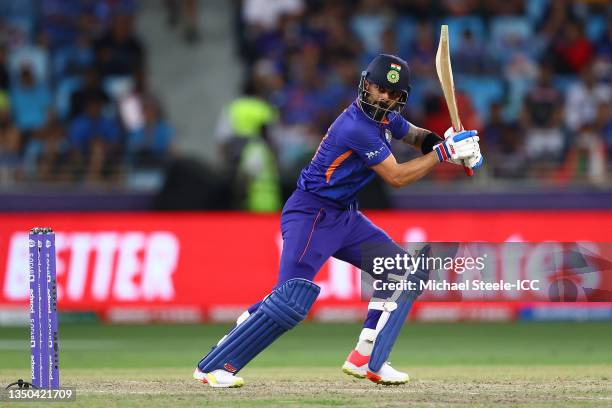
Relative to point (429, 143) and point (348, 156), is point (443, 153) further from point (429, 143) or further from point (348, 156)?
point (429, 143)

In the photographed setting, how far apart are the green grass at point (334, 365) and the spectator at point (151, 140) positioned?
2.55 m

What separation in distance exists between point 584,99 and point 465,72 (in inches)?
63.8

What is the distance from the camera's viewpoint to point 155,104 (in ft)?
56.7

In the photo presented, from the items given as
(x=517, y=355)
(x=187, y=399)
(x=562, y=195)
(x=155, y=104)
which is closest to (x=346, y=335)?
(x=517, y=355)

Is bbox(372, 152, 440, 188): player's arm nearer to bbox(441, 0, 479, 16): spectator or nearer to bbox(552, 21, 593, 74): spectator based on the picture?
bbox(552, 21, 593, 74): spectator

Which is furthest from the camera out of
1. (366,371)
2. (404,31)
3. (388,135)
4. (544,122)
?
(404,31)

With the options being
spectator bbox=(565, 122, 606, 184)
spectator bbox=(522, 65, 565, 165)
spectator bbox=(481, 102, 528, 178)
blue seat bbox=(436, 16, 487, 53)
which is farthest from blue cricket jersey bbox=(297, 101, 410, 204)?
blue seat bbox=(436, 16, 487, 53)

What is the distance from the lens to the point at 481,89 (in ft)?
58.9

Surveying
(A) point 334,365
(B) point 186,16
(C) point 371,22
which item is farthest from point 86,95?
(A) point 334,365

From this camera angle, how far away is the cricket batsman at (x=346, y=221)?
8164 mm

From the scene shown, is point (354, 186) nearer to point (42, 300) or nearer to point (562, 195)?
point (42, 300)

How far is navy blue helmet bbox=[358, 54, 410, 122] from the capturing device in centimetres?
834

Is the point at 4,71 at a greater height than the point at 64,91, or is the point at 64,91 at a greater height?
the point at 4,71

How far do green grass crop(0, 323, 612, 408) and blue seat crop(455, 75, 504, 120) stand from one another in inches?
160
